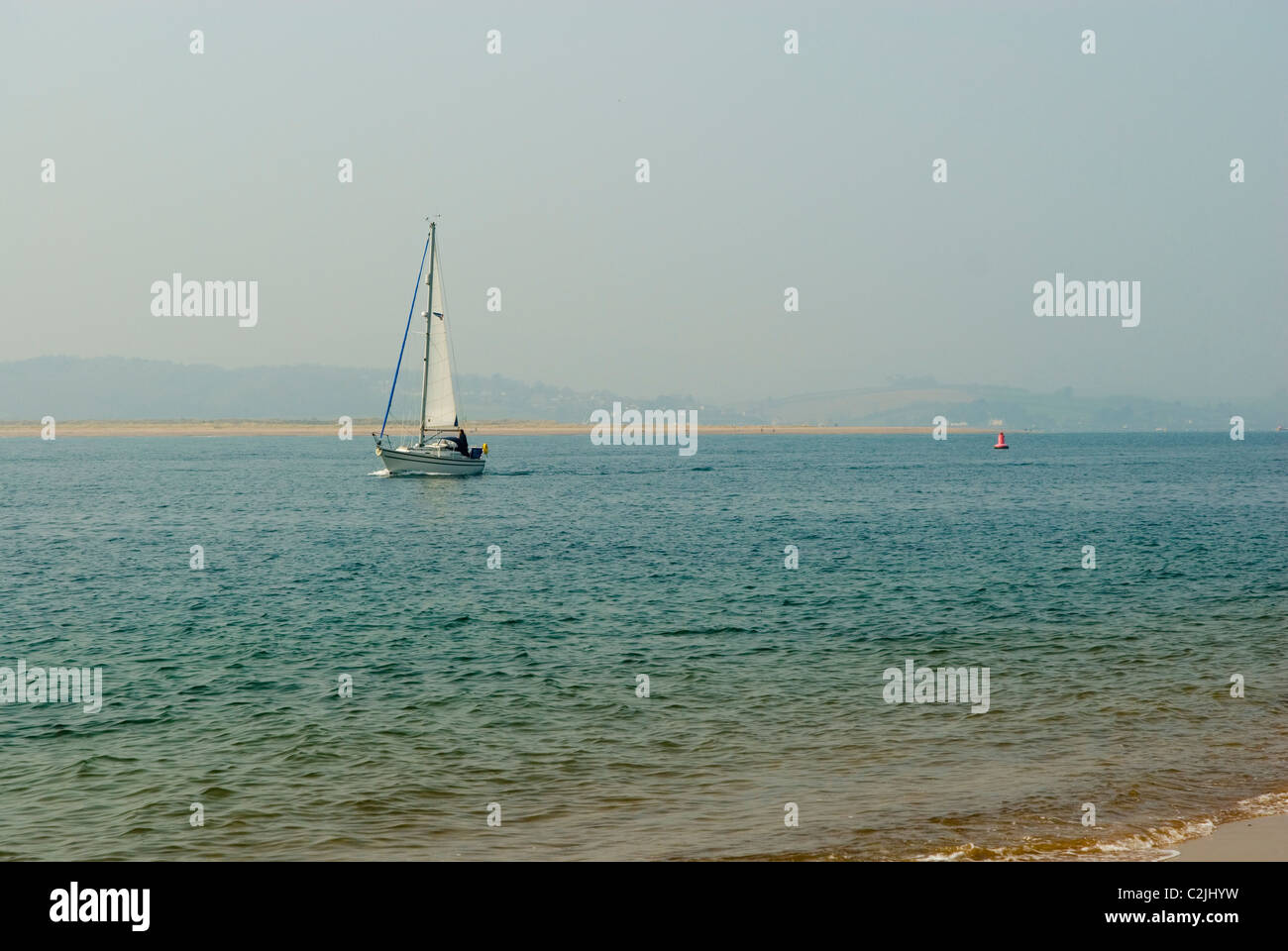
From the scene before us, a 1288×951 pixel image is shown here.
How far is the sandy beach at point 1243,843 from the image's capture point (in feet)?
40.8

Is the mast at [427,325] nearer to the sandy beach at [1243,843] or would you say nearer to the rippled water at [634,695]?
the rippled water at [634,695]

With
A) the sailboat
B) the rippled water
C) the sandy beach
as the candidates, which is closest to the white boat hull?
the sailboat

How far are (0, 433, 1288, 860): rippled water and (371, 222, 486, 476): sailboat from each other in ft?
115

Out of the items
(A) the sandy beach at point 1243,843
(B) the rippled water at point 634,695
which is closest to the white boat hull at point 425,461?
(B) the rippled water at point 634,695

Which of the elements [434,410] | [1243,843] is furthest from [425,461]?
[1243,843]

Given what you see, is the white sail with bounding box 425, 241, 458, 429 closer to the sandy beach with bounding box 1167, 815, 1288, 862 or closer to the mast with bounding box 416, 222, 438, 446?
the mast with bounding box 416, 222, 438, 446

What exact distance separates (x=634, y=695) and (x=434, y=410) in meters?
72.1

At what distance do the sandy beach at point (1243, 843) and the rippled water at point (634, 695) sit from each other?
454 millimetres

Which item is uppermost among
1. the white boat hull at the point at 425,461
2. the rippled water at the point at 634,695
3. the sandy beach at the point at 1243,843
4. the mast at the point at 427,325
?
the mast at the point at 427,325

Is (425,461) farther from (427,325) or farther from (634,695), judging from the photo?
(634,695)

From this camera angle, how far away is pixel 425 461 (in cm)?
9256

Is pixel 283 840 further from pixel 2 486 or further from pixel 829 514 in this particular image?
pixel 2 486
